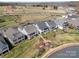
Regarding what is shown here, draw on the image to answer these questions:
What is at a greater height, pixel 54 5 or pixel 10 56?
pixel 54 5

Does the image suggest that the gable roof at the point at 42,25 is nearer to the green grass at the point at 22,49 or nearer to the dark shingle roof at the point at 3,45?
the green grass at the point at 22,49

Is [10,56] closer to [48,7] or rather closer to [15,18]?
[15,18]

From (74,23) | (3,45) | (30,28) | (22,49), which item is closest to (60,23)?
(74,23)

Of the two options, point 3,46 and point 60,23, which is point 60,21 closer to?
point 60,23

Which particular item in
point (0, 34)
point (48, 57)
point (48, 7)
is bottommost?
point (48, 57)

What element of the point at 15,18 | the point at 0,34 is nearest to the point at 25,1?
the point at 15,18
